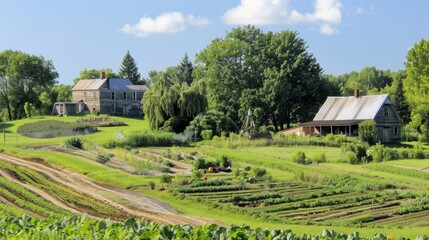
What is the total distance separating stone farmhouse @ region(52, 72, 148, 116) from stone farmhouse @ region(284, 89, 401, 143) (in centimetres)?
3193

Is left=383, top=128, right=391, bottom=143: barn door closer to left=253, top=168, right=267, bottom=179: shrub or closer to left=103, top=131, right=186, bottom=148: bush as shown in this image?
left=103, top=131, right=186, bottom=148: bush

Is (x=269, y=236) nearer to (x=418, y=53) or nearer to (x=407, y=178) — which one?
(x=407, y=178)

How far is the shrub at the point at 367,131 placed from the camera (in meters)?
54.6

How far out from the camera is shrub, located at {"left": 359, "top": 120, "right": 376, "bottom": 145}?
179 ft

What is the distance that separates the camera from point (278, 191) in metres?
29.8

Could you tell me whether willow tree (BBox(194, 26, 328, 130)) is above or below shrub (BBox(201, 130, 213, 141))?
above

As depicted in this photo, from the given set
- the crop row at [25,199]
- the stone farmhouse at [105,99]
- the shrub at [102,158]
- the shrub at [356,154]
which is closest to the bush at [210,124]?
the shrub at [102,158]

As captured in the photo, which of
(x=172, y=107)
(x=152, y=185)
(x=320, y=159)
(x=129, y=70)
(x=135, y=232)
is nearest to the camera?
(x=135, y=232)

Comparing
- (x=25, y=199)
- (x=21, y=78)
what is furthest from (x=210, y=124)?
(x=21, y=78)

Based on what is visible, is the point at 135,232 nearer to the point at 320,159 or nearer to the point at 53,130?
the point at 320,159

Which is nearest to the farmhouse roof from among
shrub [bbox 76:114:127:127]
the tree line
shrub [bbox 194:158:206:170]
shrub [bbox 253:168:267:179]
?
shrub [bbox 76:114:127:127]

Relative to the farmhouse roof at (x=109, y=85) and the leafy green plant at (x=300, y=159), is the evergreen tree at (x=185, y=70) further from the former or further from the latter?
the leafy green plant at (x=300, y=159)

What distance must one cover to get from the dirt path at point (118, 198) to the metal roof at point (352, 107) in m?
32.4

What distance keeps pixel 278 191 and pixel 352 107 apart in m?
34.2
